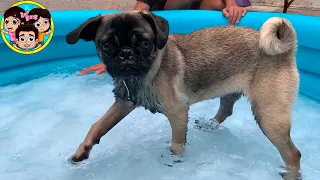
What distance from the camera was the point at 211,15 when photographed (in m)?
4.15

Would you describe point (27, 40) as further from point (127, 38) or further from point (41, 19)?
point (127, 38)

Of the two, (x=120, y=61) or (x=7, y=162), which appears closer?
(x=120, y=61)

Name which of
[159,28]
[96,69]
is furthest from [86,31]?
[96,69]

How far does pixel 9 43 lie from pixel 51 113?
1.07 m

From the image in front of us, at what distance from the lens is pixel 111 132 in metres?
3.09

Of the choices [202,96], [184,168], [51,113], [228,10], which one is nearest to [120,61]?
[202,96]

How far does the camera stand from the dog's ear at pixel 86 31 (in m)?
2.09

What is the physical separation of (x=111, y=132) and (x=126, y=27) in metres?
1.23

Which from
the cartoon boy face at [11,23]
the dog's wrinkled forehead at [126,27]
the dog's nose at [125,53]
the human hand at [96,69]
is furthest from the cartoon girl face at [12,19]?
the dog's nose at [125,53]

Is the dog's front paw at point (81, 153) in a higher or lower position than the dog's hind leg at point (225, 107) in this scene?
lower

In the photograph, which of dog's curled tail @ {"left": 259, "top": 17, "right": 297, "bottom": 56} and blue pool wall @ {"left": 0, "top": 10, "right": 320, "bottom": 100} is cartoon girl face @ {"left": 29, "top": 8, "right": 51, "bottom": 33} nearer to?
blue pool wall @ {"left": 0, "top": 10, "right": 320, "bottom": 100}

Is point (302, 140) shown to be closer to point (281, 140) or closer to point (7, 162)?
point (281, 140)

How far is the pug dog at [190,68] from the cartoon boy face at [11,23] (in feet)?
6.20

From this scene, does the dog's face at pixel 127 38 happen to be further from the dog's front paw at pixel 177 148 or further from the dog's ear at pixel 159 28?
the dog's front paw at pixel 177 148
